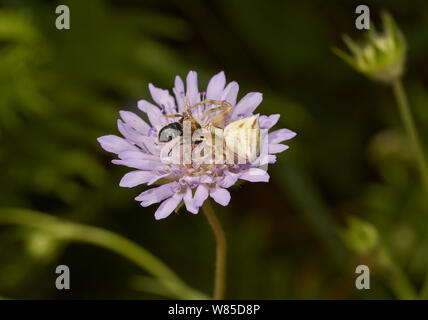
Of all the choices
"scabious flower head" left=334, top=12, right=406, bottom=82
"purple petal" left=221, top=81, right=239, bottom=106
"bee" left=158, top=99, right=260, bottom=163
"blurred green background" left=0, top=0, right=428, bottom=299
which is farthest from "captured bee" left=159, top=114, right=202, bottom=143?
"blurred green background" left=0, top=0, right=428, bottom=299

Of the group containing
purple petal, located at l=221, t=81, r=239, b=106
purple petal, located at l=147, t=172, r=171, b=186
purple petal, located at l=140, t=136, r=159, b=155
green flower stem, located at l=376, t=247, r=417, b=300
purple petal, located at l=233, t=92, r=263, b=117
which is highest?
purple petal, located at l=221, t=81, r=239, b=106

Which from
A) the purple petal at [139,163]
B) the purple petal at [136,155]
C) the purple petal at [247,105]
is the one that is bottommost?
the purple petal at [139,163]

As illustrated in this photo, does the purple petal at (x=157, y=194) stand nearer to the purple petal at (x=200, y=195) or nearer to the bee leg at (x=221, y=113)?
the purple petal at (x=200, y=195)

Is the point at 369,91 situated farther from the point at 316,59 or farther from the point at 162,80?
the point at 162,80

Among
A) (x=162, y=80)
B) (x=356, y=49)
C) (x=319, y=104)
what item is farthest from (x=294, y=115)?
(x=356, y=49)

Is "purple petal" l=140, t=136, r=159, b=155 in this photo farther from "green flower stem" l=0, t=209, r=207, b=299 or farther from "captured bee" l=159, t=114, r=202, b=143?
"green flower stem" l=0, t=209, r=207, b=299

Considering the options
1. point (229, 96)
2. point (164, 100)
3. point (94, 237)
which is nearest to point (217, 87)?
point (229, 96)

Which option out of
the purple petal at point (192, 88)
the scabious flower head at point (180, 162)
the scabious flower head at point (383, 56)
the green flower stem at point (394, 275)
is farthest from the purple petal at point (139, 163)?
the green flower stem at point (394, 275)
